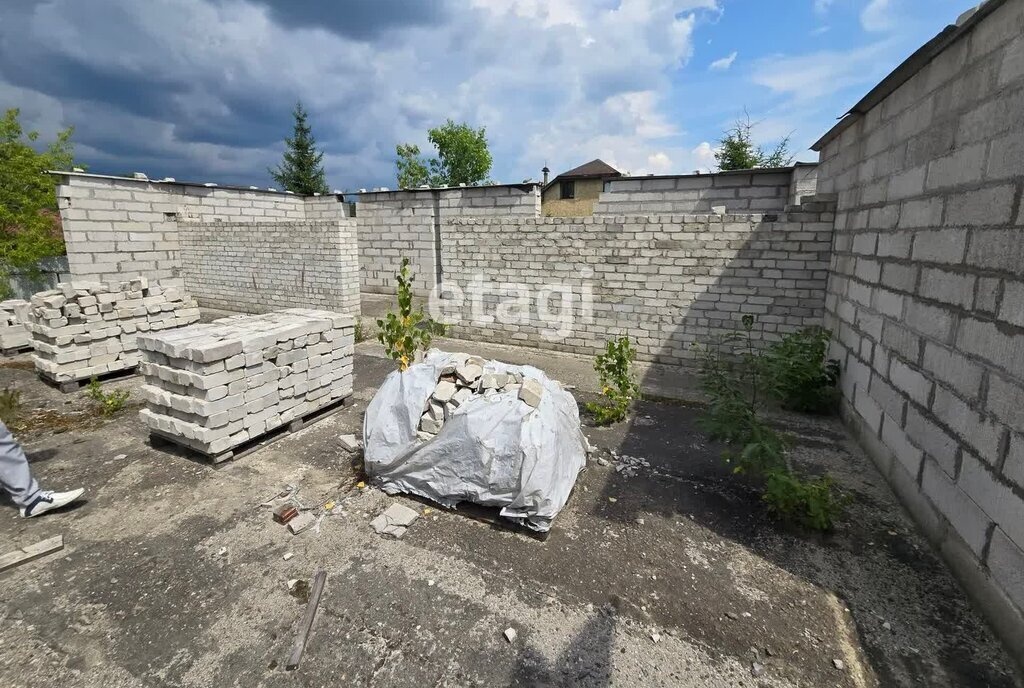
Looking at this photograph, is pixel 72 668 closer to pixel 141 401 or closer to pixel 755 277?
pixel 141 401

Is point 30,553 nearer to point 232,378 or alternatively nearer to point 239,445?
point 239,445

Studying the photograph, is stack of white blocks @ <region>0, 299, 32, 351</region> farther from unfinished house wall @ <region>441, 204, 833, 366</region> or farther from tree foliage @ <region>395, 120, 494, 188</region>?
tree foliage @ <region>395, 120, 494, 188</region>

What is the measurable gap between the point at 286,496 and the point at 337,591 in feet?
4.11

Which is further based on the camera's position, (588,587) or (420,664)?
(588,587)

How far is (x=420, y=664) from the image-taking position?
7.55ft

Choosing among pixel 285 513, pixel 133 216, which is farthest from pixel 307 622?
pixel 133 216

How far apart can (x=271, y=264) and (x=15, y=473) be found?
8.38 meters

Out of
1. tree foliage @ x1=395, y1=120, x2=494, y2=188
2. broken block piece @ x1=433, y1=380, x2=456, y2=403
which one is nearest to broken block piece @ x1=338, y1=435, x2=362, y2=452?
broken block piece @ x1=433, y1=380, x2=456, y2=403

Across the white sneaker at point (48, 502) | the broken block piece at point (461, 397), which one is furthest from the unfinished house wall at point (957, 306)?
the white sneaker at point (48, 502)

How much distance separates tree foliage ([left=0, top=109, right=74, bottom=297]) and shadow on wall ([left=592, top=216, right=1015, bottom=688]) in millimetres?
15280

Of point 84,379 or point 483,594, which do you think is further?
point 84,379

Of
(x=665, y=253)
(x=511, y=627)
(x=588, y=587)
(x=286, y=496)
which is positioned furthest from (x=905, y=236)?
(x=286, y=496)

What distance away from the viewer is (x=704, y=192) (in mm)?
9969

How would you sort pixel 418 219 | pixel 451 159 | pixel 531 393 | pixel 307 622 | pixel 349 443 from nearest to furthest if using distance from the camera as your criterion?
pixel 307 622 < pixel 531 393 < pixel 349 443 < pixel 418 219 < pixel 451 159
